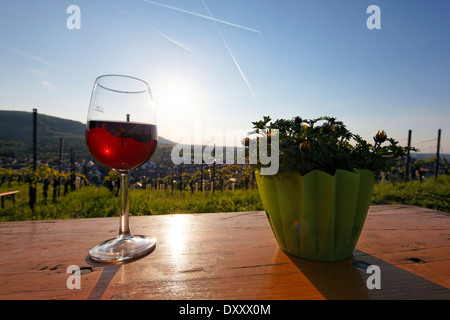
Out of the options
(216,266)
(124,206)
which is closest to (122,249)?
(124,206)

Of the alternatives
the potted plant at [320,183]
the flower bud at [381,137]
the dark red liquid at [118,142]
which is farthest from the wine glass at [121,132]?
the flower bud at [381,137]

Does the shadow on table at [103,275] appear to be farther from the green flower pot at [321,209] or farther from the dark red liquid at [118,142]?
the green flower pot at [321,209]

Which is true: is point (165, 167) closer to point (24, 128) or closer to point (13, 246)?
point (13, 246)

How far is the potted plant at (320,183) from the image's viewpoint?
0.63 m

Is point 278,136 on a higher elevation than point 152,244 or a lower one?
higher

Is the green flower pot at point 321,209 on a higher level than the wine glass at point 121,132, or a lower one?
lower

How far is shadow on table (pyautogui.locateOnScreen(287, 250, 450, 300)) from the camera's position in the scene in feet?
1.65

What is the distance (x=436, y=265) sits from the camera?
0.65 metres

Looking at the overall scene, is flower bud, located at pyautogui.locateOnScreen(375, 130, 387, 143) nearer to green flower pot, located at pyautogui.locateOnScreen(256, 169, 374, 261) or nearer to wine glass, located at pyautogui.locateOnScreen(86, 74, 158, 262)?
green flower pot, located at pyautogui.locateOnScreen(256, 169, 374, 261)

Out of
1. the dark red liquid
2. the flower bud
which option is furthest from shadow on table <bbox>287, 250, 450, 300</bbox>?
the dark red liquid

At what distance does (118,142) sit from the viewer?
0.79 m

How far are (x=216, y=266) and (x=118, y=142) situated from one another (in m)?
0.53
